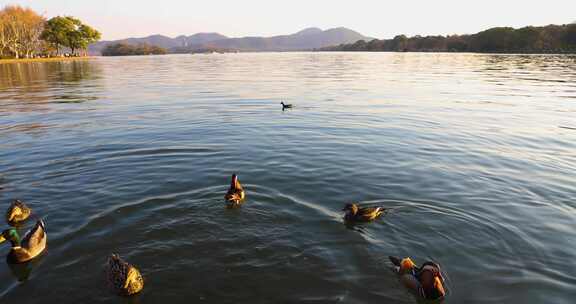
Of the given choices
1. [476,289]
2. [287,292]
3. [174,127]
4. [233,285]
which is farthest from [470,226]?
[174,127]

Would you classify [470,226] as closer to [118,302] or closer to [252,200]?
[252,200]

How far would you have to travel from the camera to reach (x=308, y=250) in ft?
28.5

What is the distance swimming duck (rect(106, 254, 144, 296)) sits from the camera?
276 inches

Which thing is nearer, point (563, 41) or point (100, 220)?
point (100, 220)

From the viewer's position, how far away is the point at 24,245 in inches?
324

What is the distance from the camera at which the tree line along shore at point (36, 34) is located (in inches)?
4493

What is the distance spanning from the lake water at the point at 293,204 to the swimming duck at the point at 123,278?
16 cm

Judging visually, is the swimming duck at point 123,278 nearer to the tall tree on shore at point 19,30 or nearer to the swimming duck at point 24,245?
the swimming duck at point 24,245

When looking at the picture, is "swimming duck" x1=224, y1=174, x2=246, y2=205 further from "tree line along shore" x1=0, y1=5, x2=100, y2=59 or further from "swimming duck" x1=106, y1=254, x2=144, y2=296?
"tree line along shore" x1=0, y1=5, x2=100, y2=59

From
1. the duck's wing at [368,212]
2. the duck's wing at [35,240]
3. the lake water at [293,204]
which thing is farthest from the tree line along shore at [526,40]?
the duck's wing at [35,240]

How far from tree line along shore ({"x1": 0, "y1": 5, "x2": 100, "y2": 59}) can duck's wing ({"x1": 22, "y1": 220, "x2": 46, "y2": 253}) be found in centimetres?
12859

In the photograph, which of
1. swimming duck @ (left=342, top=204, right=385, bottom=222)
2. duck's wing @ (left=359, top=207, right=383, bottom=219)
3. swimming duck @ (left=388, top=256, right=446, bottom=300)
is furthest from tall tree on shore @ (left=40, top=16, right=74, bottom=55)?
swimming duck @ (left=388, top=256, right=446, bottom=300)

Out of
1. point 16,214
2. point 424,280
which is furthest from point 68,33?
point 424,280

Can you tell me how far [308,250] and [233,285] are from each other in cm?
202
